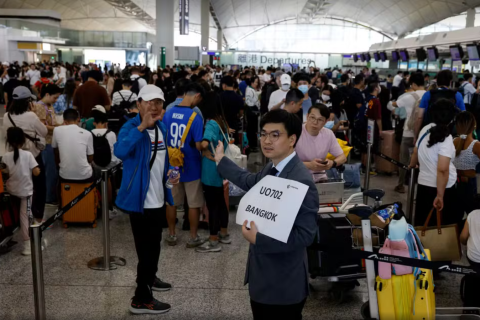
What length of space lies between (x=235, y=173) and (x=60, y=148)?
11.9ft

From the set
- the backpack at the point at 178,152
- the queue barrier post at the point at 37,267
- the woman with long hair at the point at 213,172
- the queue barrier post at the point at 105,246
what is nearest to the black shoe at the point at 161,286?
the queue barrier post at the point at 105,246

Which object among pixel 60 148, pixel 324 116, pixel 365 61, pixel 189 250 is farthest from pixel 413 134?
pixel 365 61

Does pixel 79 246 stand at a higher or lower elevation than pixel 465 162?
lower

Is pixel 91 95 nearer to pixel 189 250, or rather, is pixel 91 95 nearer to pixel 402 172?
pixel 189 250

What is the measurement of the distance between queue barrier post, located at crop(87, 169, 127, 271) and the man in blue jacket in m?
0.95

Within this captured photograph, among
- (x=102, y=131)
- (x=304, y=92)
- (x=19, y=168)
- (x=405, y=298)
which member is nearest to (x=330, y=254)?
(x=405, y=298)

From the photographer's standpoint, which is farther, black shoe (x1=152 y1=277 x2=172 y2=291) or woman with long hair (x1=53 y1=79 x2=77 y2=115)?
woman with long hair (x1=53 y1=79 x2=77 y2=115)

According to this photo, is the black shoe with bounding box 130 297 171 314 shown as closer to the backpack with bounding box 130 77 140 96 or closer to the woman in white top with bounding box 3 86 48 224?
the woman in white top with bounding box 3 86 48 224

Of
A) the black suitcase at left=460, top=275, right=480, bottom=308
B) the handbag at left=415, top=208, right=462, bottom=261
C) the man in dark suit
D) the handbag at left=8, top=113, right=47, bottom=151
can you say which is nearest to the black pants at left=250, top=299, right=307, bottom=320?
the man in dark suit

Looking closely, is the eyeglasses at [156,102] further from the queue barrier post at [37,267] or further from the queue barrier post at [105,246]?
the queue barrier post at [105,246]

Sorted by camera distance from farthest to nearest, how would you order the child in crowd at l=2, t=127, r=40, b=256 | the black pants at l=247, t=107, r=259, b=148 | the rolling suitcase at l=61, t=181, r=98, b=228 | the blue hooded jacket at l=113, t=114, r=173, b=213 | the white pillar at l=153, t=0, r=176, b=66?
the white pillar at l=153, t=0, r=176, b=66
the black pants at l=247, t=107, r=259, b=148
the rolling suitcase at l=61, t=181, r=98, b=228
the child in crowd at l=2, t=127, r=40, b=256
the blue hooded jacket at l=113, t=114, r=173, b=213

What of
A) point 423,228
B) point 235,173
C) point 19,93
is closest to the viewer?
point 235,173

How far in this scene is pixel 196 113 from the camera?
198 inches

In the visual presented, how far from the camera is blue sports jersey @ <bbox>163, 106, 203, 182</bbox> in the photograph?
5.02 m
